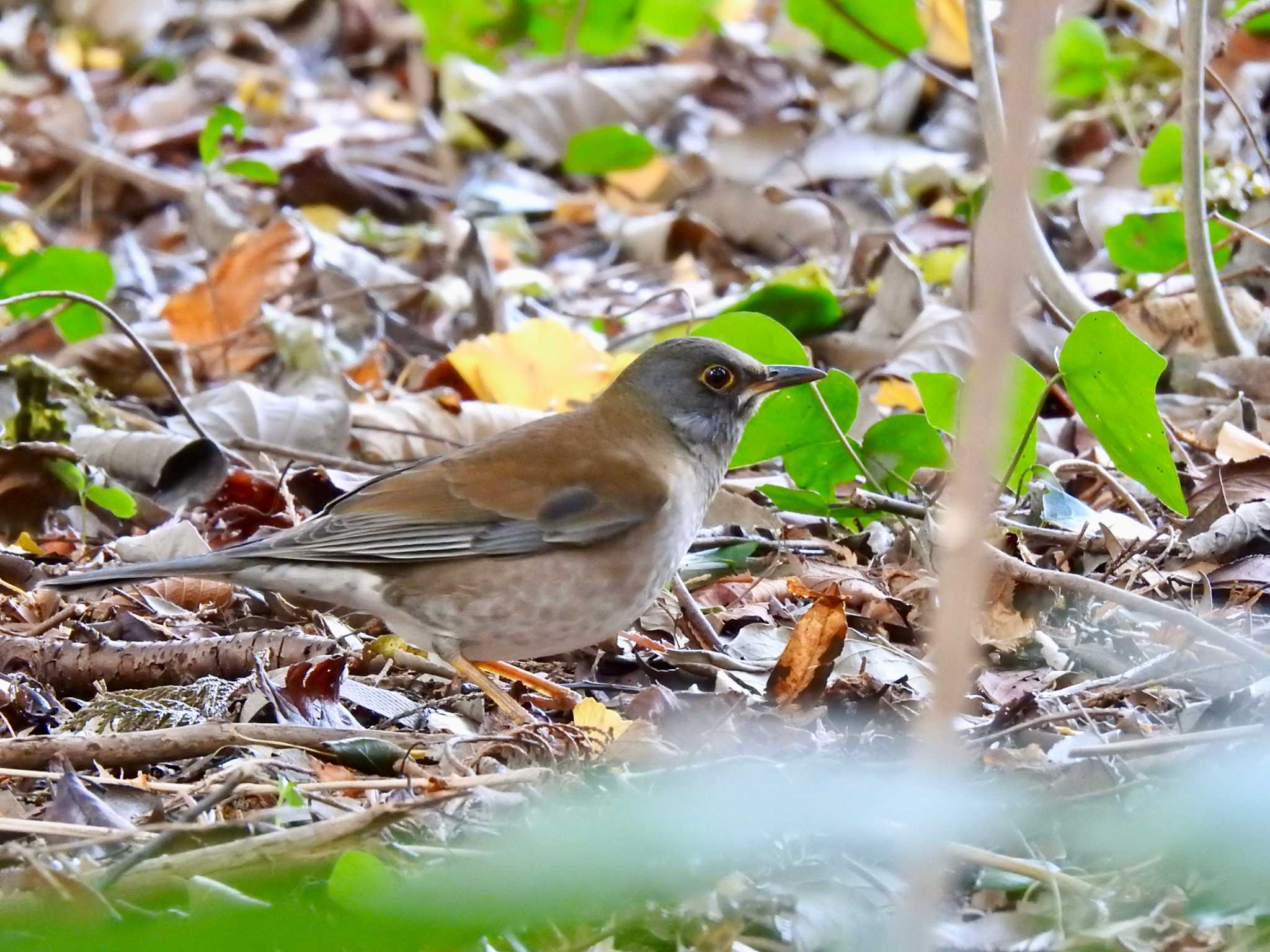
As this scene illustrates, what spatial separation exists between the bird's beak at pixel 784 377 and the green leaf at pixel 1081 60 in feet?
10.7

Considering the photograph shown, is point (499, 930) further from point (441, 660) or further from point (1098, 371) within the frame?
point (441, 660)

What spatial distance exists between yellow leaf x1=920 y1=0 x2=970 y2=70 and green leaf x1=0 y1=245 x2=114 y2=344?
5.03 metres

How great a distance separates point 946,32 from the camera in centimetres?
959

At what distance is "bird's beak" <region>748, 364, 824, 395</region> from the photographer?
15.4ft

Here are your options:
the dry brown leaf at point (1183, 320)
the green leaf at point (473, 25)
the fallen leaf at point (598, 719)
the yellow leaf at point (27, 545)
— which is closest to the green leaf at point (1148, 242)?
the dry brown leaf at point (1183, 320)

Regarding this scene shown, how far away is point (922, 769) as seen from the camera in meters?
1.35

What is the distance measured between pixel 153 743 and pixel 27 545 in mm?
2026

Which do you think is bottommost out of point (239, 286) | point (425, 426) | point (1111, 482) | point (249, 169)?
point (239, 286)

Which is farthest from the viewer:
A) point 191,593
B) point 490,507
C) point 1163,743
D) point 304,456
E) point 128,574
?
point 304,456

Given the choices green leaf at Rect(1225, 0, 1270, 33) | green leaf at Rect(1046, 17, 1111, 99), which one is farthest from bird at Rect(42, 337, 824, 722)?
green leaf at Rect(1225, 0, 1270, 33)

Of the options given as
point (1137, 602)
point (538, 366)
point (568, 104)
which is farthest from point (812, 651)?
point (568, 104)

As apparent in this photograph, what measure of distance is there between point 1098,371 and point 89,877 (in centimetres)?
273

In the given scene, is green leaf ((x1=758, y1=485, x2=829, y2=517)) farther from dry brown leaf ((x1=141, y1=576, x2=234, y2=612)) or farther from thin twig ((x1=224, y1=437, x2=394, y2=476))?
dry brown leaf ((x1=141, y1=576, x2=234, y2=612))

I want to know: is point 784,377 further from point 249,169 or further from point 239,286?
point 239,286
